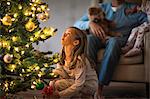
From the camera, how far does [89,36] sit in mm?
2900

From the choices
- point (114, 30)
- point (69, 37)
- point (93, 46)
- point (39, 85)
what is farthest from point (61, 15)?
point (39, 85)

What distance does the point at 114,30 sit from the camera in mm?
3094

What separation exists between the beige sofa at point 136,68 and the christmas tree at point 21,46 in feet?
3.08

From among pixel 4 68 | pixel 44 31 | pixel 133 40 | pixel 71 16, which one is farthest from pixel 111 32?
pixel 4 68

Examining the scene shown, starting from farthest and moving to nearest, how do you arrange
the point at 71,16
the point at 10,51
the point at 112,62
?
the point at 71,16, the point at 112,62, the point at 10,51

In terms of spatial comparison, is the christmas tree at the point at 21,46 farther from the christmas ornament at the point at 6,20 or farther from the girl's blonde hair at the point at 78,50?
the girl's blonde hair at the point at 78,50

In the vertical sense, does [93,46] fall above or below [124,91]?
above

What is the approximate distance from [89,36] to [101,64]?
0.93ft

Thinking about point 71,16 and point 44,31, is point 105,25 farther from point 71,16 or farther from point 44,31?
point 44,31

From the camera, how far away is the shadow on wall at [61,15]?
152 inches

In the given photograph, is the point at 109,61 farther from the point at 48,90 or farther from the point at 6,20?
the point at 6,20

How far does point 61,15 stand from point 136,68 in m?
1.47

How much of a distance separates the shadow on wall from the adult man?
0.65 m

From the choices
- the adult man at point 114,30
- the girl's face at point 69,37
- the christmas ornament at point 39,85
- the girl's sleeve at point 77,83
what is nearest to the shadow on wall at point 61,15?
the adult man at point 114,30
